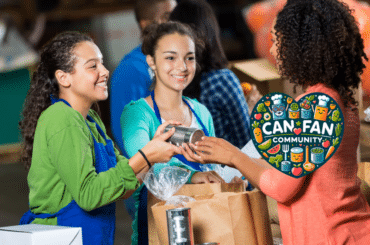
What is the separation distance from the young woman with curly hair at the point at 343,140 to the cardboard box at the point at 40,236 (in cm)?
49

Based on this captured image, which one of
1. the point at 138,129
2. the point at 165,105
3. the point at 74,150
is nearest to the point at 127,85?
the point at 165,105

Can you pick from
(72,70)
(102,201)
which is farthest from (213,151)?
(72,70)

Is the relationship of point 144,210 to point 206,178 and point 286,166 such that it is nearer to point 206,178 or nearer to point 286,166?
point 206,178

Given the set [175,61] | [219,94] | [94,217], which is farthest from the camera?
[219,94]

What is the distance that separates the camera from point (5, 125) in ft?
20.0

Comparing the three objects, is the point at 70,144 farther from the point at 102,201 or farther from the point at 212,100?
the point at 212,100

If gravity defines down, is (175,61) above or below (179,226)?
above

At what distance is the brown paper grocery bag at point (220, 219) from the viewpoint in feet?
4.54

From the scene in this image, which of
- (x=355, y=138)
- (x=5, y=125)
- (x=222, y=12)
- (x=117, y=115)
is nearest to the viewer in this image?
(x=355, y=138)

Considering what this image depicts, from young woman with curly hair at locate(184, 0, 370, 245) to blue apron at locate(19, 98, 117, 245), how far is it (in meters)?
0.45

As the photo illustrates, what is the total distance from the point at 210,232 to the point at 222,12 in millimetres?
5690

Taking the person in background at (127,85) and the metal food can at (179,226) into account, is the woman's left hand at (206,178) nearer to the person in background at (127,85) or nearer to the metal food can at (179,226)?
the metal food can at (179,226)

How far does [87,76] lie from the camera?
1426 millimetres

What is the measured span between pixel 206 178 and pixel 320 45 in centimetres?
60
